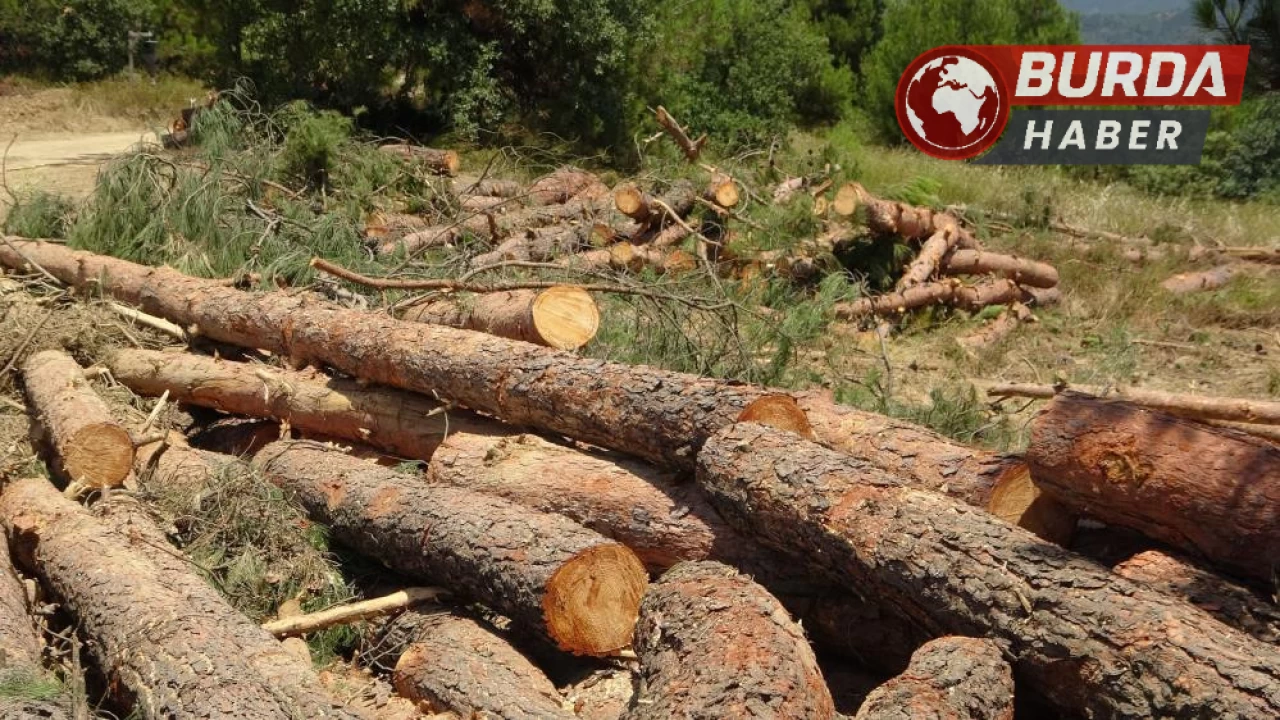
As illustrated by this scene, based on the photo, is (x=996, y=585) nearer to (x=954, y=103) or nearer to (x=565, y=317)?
(x=565, y=317)

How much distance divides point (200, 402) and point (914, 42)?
16215 millimetres

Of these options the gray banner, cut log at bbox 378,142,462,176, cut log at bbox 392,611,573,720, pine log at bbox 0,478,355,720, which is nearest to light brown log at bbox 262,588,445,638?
cut log at bbox 392,611,573,720

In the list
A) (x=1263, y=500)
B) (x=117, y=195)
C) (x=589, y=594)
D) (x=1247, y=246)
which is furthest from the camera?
(x=1247, y=246)

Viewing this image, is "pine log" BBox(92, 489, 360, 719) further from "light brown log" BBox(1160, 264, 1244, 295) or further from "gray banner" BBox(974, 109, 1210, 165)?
"gray banner" BBox(974, 109, 1210, 165)

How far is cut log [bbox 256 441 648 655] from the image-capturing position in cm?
427

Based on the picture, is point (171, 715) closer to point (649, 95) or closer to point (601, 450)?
point (601, 450)

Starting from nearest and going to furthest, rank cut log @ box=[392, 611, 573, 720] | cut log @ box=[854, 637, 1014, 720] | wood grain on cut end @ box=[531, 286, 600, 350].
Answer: cut log @ box=[854, 637, 1014, 720] < cut log @ box=[392, 611, 573, 720] < wood grain on cut end @ box=[531, 286, 600, 350]

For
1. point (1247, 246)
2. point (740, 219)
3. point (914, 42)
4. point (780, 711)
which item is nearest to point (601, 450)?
point (780, 711)

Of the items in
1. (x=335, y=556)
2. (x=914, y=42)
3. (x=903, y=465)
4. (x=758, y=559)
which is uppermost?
(x=914, y=42)

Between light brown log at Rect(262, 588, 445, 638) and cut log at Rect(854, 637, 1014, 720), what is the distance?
6.51 feet

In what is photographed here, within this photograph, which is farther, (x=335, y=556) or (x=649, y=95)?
(x=649, y=95)

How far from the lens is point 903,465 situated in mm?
4586

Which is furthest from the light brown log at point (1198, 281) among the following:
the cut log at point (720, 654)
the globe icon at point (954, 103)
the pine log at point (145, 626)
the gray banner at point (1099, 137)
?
the pine log at point (145, 626)

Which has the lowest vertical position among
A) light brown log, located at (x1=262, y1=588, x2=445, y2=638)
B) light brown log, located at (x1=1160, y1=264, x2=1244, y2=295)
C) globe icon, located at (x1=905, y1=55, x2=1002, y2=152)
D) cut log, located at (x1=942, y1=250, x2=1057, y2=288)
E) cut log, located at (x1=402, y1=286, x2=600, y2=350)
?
light brown log, located at (x1=262, y1=588, x2=445, y2=638)
